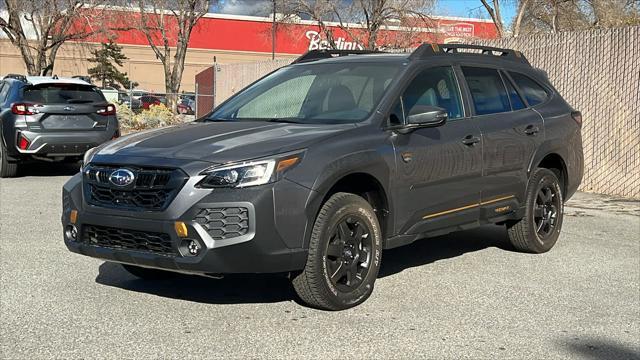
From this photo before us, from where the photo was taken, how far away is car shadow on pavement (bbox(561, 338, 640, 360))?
448 cm

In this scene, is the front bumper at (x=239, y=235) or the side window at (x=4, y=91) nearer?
the front bumper at (x=239, y=235)

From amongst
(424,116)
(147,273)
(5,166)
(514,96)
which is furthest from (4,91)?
(424,116)

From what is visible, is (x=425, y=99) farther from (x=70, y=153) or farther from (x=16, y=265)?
(x=70, y=153)

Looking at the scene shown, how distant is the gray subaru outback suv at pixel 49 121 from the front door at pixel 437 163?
7.54m

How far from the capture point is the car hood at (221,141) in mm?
4758

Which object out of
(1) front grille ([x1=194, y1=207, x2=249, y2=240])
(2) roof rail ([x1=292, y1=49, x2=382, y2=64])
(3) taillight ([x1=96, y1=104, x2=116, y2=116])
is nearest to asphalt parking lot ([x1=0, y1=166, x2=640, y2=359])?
(1) front grille ([x1=194, y1=207, x2=249, y2=240])

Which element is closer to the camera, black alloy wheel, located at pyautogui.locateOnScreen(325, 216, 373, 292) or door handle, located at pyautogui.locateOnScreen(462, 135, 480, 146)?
black alloy wheel, located at pyautogui.locateOnScreen(325, 216, 373, 292)

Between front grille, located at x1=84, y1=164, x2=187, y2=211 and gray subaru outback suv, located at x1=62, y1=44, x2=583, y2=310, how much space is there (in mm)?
10

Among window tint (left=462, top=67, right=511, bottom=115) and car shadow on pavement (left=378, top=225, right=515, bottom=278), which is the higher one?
window tint (left=462, top=67, right=511, bottom=115)

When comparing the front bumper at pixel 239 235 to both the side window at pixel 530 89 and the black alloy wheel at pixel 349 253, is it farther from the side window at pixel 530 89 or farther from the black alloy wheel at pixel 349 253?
the side window at pixel 530 89

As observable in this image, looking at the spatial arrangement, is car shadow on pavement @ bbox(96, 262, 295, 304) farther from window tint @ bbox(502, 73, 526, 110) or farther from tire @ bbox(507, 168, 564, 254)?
window tint @ bbox(502, 73, 526, 110)

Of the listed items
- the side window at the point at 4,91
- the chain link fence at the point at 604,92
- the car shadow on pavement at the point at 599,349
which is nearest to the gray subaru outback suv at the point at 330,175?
the car shadow on pavement at the point at 599,349

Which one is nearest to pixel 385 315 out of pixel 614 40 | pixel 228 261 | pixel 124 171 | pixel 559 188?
pixel 228 261

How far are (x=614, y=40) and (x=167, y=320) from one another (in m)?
8.70
